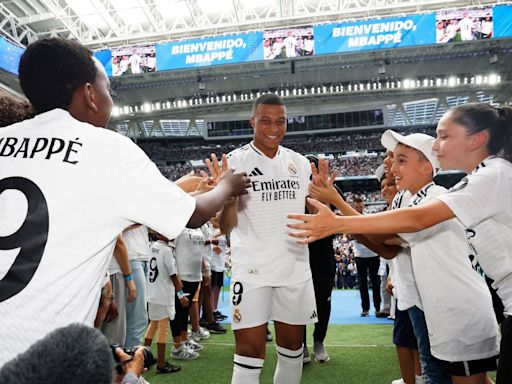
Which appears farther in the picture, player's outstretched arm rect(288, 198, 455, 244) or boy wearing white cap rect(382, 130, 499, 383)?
boy wearing white cap rect(382, 130, 499, 383)

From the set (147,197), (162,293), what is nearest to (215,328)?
(162,293)

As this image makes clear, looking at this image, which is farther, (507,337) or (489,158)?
(489,158)

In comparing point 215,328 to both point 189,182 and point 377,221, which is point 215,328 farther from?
point 377,221

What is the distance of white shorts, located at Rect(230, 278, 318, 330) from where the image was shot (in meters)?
2.94

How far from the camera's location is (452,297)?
2.36 m

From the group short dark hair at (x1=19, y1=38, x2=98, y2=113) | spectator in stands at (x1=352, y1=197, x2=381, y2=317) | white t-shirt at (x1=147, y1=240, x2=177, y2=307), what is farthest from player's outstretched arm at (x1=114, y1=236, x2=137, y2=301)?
spectator in stands at (x1=352, y1=197, x2=381, y2=317)

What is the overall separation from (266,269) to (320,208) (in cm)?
124

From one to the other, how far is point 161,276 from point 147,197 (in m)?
3.75

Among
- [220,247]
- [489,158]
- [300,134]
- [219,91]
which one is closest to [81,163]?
[489,158]

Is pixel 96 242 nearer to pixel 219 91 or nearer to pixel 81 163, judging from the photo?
pixel 81 163

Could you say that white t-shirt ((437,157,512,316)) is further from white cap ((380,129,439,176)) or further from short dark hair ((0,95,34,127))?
short dark hair ((0,95,34,127))

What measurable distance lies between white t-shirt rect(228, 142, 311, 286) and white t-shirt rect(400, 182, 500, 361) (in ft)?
2.83

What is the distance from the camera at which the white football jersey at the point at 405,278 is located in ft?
9.32

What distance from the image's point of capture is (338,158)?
34844 mm
